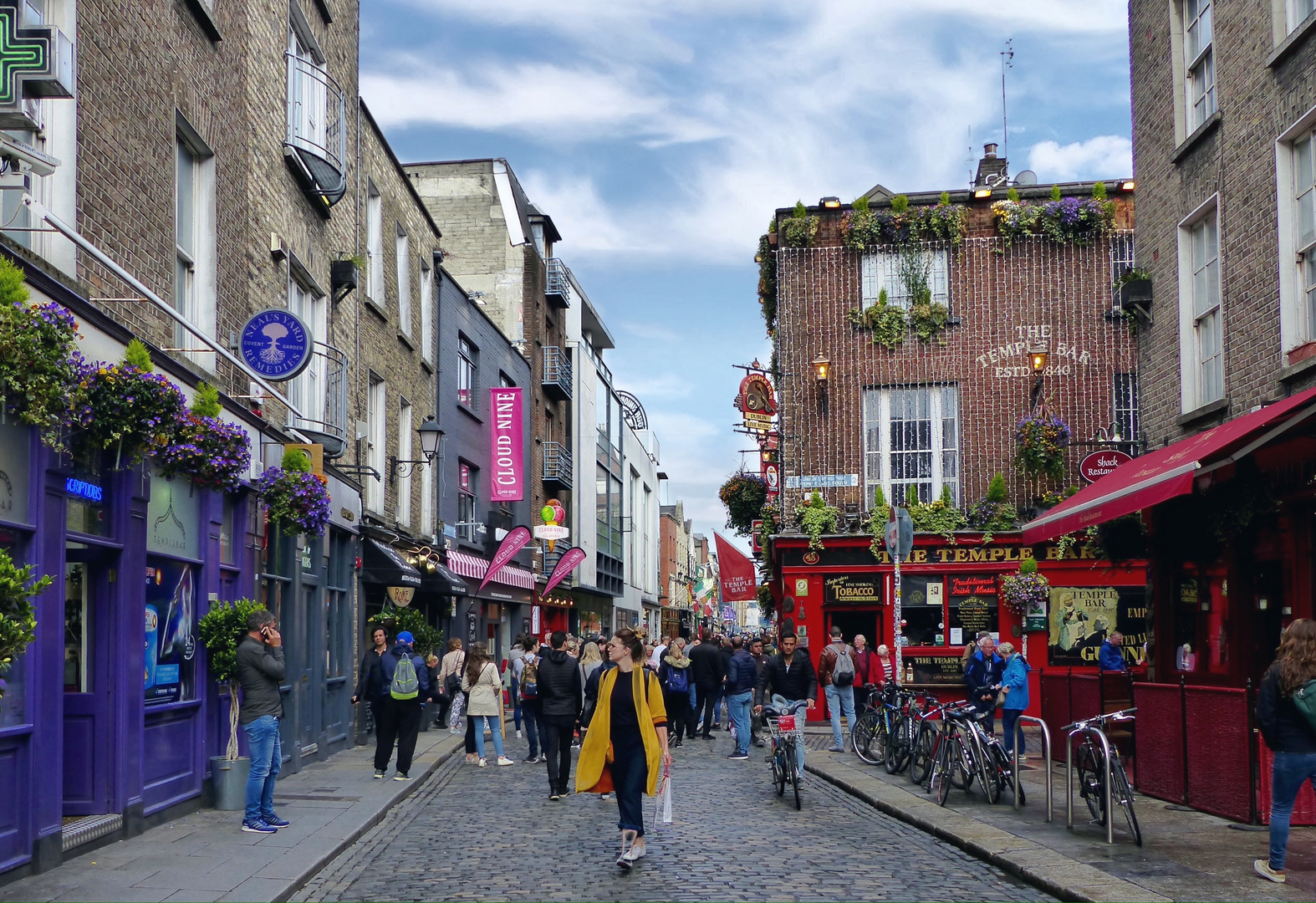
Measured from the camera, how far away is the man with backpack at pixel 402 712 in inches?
601

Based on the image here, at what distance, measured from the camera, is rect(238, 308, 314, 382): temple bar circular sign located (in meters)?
14.0

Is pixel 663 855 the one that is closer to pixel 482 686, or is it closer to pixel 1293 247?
pixel 482 686

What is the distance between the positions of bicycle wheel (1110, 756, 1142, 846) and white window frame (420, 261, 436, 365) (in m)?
18.4

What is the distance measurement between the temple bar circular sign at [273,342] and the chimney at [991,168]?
20.7 metres

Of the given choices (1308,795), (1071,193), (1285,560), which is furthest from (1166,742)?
(1071,193)

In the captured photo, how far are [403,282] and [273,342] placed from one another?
1124cm

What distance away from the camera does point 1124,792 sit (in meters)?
10.1

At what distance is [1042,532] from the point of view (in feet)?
48.4

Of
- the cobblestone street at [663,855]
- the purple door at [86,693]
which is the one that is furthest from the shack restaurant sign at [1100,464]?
the purple door at [86,693]

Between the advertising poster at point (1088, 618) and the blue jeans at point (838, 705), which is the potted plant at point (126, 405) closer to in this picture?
the blue jeans at point (838, 705)

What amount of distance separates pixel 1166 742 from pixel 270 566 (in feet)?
32.9

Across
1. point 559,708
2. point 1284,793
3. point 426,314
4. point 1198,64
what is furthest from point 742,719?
point 426,314

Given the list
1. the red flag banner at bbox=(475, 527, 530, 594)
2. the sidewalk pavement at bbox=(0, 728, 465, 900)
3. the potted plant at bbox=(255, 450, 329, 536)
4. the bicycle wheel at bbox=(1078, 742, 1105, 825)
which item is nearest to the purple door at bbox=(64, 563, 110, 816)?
the sidewalk pavement at bbox=(0, 728, 465, 900)

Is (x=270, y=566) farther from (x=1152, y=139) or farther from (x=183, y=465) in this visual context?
(x=1152, y=139)
